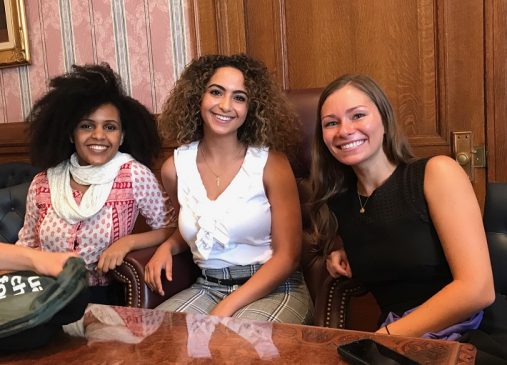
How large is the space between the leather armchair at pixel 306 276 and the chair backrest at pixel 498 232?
39 centimetres

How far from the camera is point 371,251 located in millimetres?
1530

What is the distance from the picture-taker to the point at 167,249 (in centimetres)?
→ 198

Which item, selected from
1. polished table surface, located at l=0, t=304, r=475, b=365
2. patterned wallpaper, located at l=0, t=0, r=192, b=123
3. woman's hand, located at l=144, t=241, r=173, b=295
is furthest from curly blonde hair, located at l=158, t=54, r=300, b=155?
polished table surface, located at l=0, t=304, r=475, b=365

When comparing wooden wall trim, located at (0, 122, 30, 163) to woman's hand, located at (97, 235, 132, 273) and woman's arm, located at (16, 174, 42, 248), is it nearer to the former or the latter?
woman's arm, located at (16, 174, 42, 248)

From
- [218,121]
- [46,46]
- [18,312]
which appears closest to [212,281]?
[218,121]

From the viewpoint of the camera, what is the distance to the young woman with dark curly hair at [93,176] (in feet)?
6.73

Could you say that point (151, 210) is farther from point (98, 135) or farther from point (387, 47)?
point (387, 47)

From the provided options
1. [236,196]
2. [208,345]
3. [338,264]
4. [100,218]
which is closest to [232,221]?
[236,196]

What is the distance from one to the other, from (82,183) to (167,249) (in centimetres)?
45

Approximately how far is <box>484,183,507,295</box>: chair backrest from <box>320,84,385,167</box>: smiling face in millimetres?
308

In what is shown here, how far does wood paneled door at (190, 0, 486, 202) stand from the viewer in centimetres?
221

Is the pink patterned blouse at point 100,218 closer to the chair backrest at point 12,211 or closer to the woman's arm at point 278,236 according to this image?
the chair backrest at point 12,211

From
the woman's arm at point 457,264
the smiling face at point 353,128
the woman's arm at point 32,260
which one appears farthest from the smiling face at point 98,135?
the woman's arm at point 457,264

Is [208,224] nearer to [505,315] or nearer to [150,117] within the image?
[150,117]
